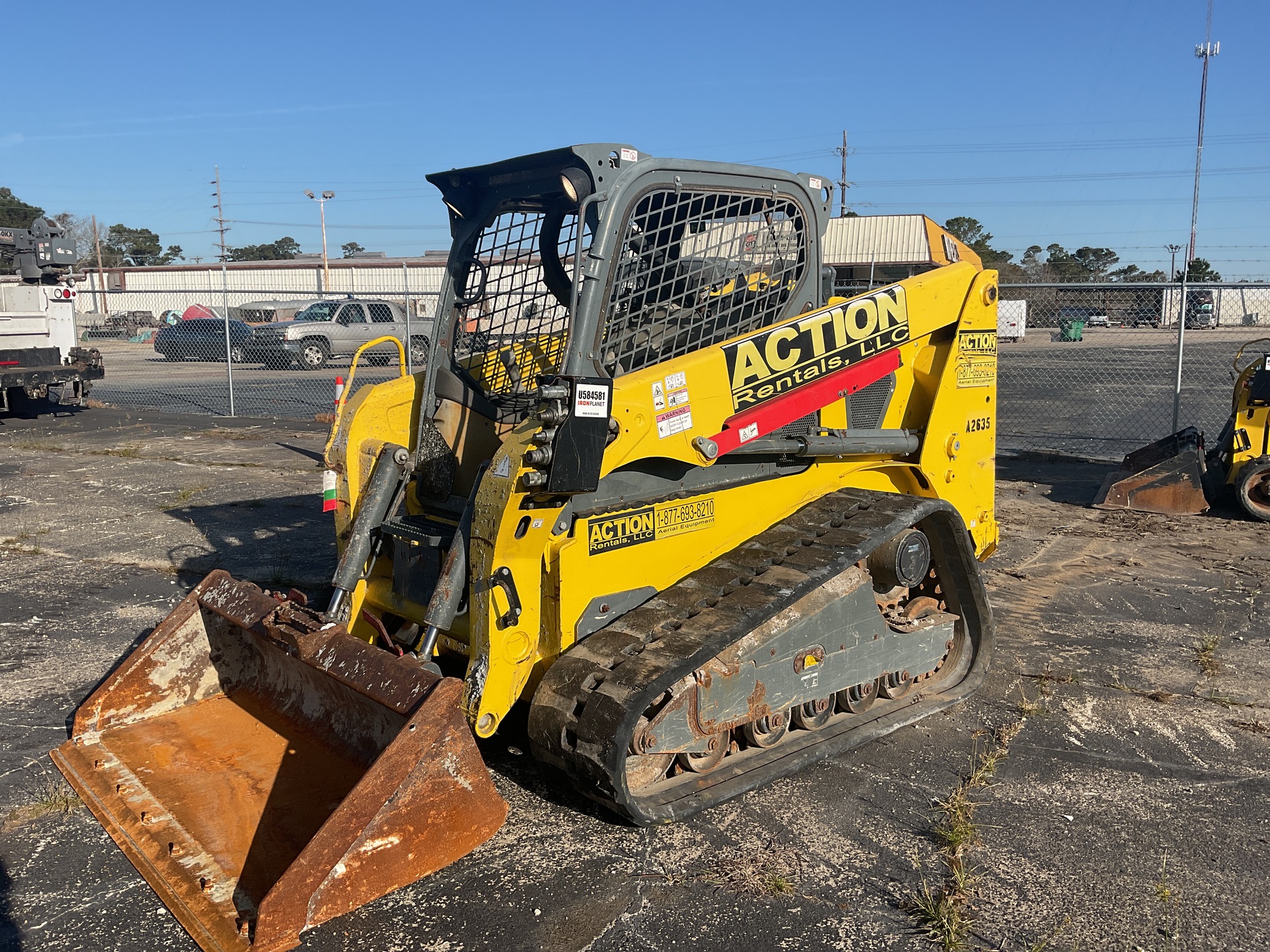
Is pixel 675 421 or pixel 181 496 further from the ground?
pixel 675 421

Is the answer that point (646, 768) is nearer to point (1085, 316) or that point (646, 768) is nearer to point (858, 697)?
point (858, 697)

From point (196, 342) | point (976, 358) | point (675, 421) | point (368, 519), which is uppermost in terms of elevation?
point (976, 358)

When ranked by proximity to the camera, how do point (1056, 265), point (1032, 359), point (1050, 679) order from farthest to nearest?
point (1056, 265), point (1032, 359), point (1050, 679)

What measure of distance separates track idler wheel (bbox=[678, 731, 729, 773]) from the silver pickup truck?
18.2m

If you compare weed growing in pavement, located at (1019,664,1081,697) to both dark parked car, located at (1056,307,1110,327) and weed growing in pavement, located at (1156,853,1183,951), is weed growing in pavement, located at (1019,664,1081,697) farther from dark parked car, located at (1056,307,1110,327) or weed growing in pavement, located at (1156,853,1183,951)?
dark parked car, located at (1056,307,1110,327)

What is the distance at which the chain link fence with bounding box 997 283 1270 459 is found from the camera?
13367mm

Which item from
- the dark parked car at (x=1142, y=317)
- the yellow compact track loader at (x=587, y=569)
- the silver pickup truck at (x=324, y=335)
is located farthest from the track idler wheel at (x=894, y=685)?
the silver pickup truck at (x=324, y=335)

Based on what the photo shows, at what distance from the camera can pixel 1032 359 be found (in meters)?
19.2

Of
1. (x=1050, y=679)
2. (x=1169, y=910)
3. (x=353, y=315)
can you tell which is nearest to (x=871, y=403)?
(x=1050, y=679)

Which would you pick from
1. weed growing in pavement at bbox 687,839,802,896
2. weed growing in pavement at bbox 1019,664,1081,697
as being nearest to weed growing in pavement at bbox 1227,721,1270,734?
weed growing in pavement at bbox 1019,664,1081,697

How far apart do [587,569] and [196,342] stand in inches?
968

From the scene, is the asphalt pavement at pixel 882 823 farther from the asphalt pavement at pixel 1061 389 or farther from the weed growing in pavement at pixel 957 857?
the asphalt pavement at pixel 1061 389

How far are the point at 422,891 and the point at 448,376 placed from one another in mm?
2363

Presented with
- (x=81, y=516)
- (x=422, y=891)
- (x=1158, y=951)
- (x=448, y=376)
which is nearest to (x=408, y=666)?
(x=422, y=891)
